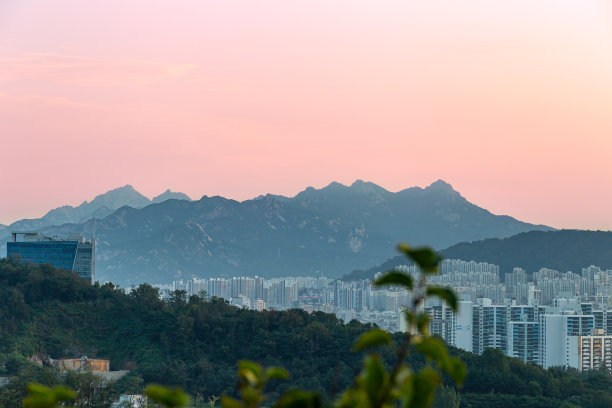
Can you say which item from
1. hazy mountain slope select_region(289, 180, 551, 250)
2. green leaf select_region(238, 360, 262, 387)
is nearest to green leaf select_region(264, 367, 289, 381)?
green leaf select_region(238, 360, 262, 387)

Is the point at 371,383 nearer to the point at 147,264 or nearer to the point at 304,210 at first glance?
the point at 147,264

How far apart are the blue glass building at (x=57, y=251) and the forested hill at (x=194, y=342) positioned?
950 centimetres

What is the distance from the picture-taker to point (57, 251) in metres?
30.6

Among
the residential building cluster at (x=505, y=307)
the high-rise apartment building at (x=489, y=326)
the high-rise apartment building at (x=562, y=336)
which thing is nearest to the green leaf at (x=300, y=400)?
the residential building cluster at (x=505, y=307)

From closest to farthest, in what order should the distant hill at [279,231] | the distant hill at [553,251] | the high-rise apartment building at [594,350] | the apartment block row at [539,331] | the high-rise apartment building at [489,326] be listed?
the high-rise apartment building at [594,350] → the apartment block row at [539,331] → the high-rise apartment building at [489,326] → the distant hill at [553,251] → the distant hill at [279,231]

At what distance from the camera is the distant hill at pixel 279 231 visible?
3679 inches

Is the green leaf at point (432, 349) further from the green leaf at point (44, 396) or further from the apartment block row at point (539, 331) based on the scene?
the apartment block row at point (539, 331)

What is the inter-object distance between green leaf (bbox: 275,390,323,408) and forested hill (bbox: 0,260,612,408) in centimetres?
1341

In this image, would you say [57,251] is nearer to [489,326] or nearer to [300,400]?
[489,326]

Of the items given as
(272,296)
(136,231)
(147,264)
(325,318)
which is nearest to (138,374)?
(325,318)

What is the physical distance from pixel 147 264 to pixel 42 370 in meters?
77.5

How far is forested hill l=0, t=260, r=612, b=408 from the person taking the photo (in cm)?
1619

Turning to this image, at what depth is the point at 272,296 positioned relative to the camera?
69.4 metres

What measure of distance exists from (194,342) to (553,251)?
51923 millimetres
